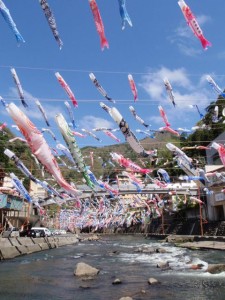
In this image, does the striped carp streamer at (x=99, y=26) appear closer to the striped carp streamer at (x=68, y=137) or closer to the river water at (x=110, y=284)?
the striped carp streamer at (x=68, y=137)

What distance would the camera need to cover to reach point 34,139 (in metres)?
10.7

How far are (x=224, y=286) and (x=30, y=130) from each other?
10628 millimetres

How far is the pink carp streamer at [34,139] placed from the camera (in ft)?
34.0

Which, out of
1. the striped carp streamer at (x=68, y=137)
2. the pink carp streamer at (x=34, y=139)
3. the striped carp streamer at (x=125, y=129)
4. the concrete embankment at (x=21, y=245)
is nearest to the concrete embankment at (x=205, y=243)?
the concrete embankment at (x=21, y=245)

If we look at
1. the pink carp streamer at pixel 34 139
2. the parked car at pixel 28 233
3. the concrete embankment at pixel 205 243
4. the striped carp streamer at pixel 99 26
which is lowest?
the concrete embankment at pixel 205 243

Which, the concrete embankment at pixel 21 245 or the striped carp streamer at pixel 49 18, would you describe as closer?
the striped carp streamer at pixel 49 18

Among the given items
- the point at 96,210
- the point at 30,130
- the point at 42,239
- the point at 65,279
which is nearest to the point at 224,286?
the point at 65,279

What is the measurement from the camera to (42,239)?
37.8m

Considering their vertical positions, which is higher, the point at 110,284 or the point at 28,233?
the point at 28,233

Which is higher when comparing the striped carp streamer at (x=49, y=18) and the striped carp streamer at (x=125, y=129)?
the striped carp streamer at (x=49, y=18)

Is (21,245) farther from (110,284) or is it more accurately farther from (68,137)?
(68,137)

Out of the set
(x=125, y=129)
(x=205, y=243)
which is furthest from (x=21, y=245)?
(x=125, y=129)

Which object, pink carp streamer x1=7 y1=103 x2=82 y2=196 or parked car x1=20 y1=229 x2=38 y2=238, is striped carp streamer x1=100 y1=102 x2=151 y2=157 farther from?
parked car x1=20 y1=229 x2=38 y2=238

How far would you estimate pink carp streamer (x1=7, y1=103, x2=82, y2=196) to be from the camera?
10.4m
